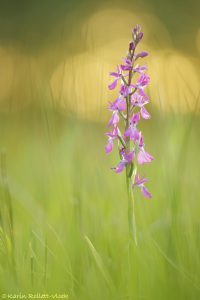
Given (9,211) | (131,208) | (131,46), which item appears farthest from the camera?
(131,46)

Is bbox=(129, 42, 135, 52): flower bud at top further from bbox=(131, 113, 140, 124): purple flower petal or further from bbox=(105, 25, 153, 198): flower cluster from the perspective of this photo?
bbox=(131, 113, 140, 124): purple flower petal

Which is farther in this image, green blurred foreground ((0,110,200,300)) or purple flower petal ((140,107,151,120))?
purple flower petal ((140,107,151,120))

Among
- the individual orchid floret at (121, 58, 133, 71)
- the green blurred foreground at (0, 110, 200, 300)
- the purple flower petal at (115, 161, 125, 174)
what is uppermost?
the individual orchid floret at (121, 58, 133, 71)

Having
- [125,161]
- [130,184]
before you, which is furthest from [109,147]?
[130,184]

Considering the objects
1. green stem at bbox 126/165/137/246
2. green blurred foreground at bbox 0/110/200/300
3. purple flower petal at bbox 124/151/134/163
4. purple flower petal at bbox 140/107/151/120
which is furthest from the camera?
purple flower petal at bbox 140/107/151/120

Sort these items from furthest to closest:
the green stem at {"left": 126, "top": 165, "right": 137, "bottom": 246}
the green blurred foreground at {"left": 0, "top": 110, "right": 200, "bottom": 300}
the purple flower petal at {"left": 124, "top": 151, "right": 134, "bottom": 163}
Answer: the purple flower petal at {"left": 124, "top": 151, "right": 134, "bottom": 163} < the green stem at {"left": 126, "top": 165, "right": 137, "bottom": 246} < the green blurred foreground at {"left": 0, "top": 110, "right": 200, "bottom": 300}

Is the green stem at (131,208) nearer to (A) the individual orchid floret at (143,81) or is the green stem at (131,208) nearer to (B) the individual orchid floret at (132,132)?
A: (B) the individual orchid floret at (132,132)

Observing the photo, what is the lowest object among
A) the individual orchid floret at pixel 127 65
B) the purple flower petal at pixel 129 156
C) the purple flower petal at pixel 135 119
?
the purple flower petal at pixel 129 156

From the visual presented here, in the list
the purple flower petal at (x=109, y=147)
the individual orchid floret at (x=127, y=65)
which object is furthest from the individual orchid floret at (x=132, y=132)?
the individual orchid floret at (x=127, y=65)

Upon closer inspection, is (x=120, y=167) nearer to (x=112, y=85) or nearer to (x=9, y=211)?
(x=112, y=85)

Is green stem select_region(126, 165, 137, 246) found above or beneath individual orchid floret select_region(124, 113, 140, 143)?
beneath

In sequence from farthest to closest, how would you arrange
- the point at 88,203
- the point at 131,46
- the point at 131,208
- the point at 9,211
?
the point at 88,203
the point at 131,46
the point at 131,208
the point at 9,211

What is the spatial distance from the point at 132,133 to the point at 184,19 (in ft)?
67.4

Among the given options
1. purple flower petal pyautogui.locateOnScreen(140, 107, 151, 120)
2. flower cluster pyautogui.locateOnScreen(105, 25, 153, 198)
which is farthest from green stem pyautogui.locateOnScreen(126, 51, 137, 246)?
purple flower petal pyautogui.locateOnScreen(140, 107, 151, 120)
